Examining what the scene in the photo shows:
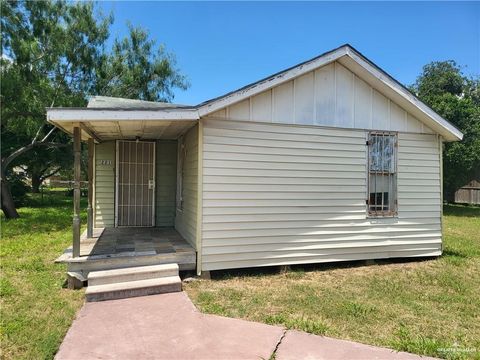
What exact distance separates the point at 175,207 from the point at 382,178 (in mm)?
4858

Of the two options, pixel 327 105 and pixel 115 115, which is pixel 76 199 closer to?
pixel 115 115

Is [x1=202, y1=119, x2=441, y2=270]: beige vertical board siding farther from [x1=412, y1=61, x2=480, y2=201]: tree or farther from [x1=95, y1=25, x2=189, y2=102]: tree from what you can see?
[x1=95, y1=25, x2=189, y2=102]: tree

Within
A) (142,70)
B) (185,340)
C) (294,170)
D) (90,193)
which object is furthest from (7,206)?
(185,340)

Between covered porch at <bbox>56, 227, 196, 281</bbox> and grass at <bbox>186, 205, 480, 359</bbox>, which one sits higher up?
covered porch at <bbox>56, 227, 196, 281</bbox>

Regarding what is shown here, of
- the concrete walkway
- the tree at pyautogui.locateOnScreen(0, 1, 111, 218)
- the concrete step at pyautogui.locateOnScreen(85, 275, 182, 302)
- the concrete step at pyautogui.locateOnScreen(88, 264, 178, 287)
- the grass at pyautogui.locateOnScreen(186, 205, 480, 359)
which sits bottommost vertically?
the grass at pyautogui.locateOnScreen(186, 205, 480, 359)

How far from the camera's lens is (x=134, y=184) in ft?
28.5

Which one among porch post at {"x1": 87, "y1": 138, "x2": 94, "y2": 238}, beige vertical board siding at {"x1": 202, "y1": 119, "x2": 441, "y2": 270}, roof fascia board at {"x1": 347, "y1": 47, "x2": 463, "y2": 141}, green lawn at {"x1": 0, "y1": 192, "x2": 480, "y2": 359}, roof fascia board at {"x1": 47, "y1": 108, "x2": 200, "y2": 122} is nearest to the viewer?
green lawn at {"x1": 0, "y1": 192, "x2": 480, "y2": 359}

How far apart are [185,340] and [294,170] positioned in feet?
11.7

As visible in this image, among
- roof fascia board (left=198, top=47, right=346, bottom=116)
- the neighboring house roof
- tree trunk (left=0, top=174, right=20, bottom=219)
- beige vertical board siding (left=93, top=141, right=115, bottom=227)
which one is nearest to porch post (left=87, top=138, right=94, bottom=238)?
beige vertical board siding (left=93, top=141, right=115, bottom=227)

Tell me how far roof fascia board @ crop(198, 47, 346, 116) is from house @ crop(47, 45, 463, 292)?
2 centimetres

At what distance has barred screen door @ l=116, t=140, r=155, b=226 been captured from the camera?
339 inches

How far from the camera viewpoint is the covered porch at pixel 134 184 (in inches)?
207

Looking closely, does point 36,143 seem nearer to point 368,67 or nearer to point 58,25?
point 58,25

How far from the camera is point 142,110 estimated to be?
17.1ft
